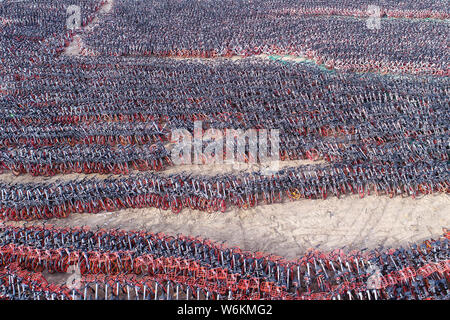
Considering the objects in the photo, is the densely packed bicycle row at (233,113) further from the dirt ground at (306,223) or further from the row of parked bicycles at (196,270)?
the row of parked bicycles at (196,270)

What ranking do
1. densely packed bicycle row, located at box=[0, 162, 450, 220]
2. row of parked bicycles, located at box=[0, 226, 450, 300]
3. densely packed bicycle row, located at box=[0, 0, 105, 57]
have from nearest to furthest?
row of parked bicycles, located at box=[0, 226, 450, 300], densely packed bicycle row, located at box=[0, 162, 450, 220], densely packed bicycle row, located at box=[0, 0, 105, 57]

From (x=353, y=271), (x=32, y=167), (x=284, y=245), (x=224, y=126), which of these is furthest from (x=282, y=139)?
(x=32, y=167)

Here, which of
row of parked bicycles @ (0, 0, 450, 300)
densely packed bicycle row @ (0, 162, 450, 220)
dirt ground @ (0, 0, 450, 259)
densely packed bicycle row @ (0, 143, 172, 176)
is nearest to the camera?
row of parked bicycles @ (0, 0, 450, 300)

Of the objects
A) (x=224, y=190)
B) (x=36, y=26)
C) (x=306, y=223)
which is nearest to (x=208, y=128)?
(x=224, y=190)

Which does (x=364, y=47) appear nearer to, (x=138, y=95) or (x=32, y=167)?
(x=138, y=95)

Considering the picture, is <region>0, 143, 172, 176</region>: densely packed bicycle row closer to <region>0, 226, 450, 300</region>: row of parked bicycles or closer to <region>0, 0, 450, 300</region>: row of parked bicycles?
<region>0, 0, 450, 300</region>: row of parked bicycles

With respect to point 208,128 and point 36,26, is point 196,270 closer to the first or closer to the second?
point 208,128

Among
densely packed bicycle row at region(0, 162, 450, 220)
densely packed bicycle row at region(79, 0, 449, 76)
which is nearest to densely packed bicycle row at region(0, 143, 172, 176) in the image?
densely packed bicycle row at region(0, 162, 450, 220)
